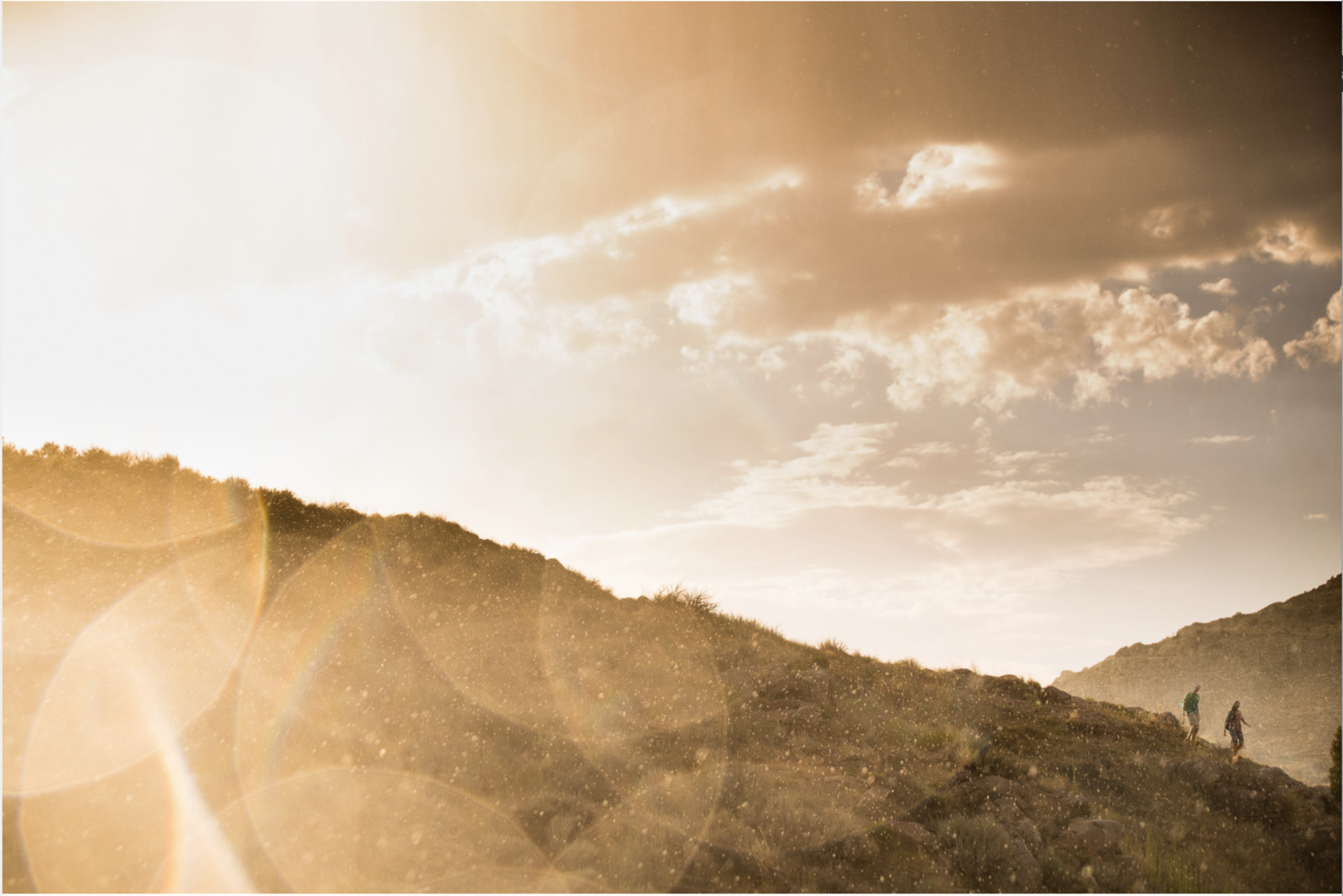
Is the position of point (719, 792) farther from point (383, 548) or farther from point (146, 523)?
point (146, 523)

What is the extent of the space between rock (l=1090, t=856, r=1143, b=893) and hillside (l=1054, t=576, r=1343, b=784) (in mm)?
56903

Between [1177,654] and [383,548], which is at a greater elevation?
[383,548]

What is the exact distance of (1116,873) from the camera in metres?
12.6

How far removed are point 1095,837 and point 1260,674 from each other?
256ft

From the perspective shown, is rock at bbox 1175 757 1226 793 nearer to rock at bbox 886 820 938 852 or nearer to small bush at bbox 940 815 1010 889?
small bush at bbox 940 815 1010 889

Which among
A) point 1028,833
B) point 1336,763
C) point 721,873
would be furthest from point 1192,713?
point 721,873

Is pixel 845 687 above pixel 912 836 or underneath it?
above

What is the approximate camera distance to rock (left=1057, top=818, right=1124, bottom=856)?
Answer: 1311cm

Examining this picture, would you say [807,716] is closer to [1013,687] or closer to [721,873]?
[721,873]

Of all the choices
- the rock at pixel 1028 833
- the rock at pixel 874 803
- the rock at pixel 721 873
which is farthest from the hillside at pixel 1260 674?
the rock at pixel 721 873

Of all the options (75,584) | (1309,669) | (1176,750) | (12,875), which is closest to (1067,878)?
(1176,750)

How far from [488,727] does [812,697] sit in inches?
303

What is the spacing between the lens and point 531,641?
746 inches

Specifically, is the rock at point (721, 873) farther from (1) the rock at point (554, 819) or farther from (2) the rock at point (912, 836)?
(2) the rock at point (912, 836)
